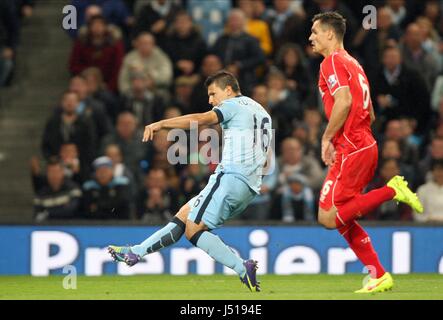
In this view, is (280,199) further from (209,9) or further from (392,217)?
(209,9)

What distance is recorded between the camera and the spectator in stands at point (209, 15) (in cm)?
1838

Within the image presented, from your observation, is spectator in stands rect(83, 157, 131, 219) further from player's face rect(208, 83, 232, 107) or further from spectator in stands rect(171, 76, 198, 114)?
player's face rect(208, 83, 232, 107)

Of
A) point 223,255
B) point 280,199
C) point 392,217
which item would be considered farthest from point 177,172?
point 223,255

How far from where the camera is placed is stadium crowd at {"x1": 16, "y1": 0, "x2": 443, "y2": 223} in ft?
51.8

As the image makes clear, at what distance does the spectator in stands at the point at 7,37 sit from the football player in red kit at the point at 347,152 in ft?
28.5

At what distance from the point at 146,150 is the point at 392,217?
11.0ft

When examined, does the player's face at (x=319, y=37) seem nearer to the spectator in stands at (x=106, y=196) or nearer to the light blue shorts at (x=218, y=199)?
the light blue shorts at (x=218, y=199)

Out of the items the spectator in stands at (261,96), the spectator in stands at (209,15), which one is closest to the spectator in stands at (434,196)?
the spectator in stands at (261,96)

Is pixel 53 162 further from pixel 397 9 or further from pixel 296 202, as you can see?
pixel 397 9

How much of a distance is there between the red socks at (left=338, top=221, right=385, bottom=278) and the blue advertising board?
3.92 meters

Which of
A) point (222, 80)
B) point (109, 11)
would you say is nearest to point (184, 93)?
point (109, 11)

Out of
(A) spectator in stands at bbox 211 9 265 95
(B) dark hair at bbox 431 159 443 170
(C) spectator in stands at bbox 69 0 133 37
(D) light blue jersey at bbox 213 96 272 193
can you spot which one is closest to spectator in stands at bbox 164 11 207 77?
(A) spectator in stands at bbox 211 9 265 95

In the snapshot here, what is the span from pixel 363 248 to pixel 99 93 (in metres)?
7.40

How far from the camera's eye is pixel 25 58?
63.4ft
